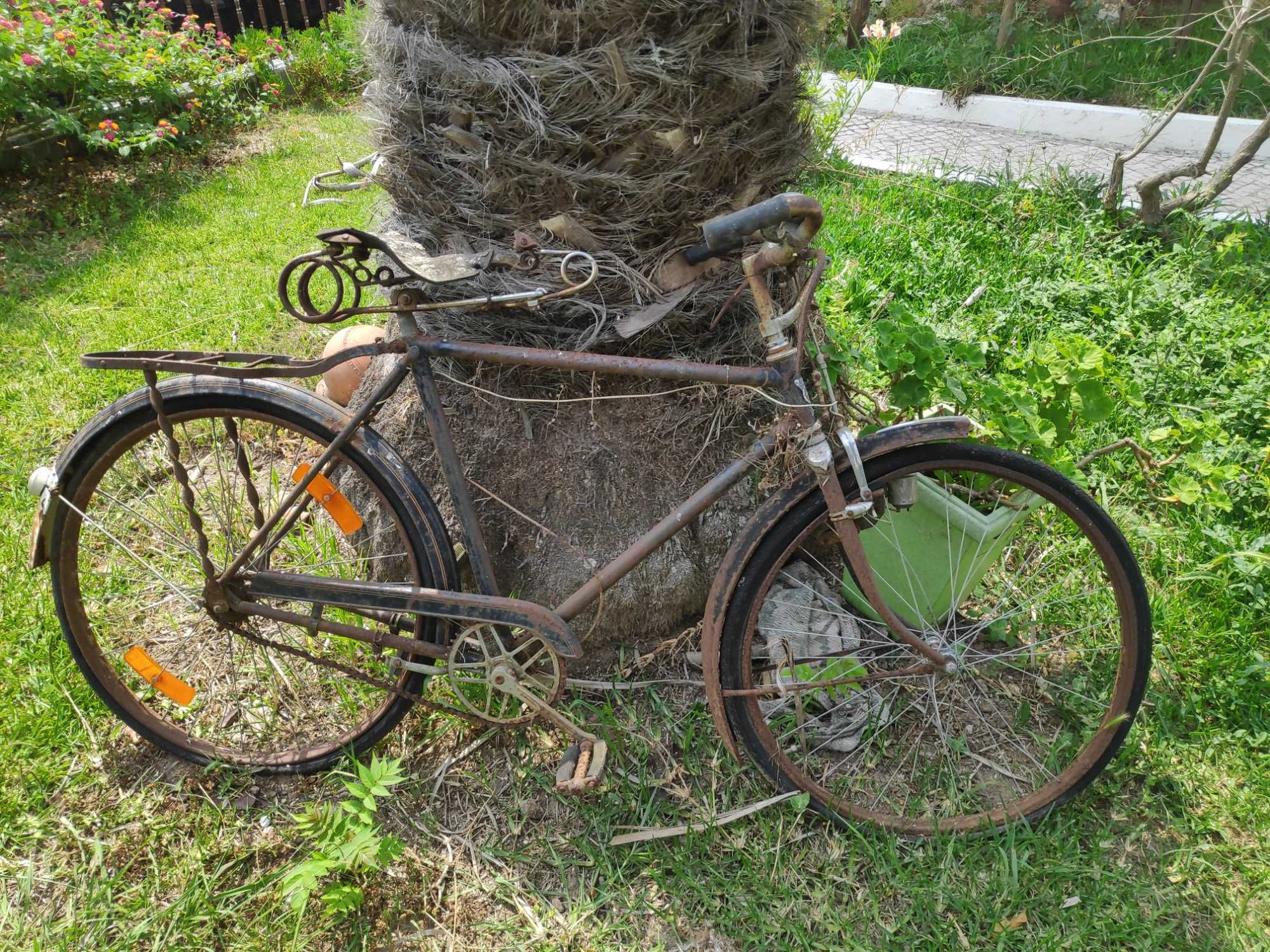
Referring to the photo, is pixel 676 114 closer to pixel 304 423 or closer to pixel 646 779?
pixel 304 423

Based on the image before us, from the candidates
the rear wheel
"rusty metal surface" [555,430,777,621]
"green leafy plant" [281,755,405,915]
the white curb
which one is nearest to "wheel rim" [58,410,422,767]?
the rear wheel

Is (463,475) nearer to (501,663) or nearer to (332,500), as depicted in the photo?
(332,500)

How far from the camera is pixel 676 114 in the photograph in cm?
181

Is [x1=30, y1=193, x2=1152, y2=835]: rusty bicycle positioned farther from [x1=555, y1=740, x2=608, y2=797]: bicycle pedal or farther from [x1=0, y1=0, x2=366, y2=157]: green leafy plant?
[x1=0, y1=0, x2=366, y2=157]: green leafy plant

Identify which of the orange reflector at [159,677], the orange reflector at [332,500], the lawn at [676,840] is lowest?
the lawn at [676,840]

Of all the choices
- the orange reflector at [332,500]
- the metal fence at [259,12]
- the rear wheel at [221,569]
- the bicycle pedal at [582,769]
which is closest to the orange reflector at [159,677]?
the rear wheel at [221,569]

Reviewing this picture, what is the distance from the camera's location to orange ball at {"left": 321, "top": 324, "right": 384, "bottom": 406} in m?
2.81

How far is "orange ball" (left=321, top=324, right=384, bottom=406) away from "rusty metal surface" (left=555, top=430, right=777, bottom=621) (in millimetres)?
1370

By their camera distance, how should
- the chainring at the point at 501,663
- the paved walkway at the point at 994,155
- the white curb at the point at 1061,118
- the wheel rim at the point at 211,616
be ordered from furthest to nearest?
the white curb at the point at 1061,118 → the paved walkway at the point at 994,155 → the wheel rim at the point at 211,616 → the chainring at the point at 501,663

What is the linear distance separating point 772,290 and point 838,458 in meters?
0.75

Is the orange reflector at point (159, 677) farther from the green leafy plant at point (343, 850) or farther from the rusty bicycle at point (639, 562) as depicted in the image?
the green leafy plant at point (343, 850)

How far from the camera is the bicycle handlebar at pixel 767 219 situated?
1477mm

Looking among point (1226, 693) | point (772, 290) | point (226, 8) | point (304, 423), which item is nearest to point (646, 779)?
point (304, 423)

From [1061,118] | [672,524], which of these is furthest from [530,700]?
[1061,118]
